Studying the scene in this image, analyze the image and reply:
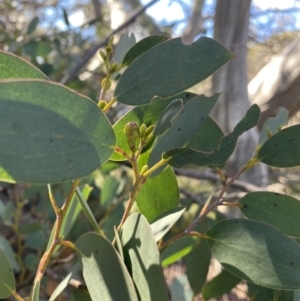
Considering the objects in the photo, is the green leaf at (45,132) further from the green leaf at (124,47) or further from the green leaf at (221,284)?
the green leaf at (221,284)

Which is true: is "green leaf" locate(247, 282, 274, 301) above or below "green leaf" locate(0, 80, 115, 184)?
below

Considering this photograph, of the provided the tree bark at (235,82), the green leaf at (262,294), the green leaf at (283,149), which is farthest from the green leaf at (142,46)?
the tree bark at (235,82)

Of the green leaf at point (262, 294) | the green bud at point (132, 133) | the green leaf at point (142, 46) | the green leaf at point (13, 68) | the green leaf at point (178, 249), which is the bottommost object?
the green leaf at point (262, 294)

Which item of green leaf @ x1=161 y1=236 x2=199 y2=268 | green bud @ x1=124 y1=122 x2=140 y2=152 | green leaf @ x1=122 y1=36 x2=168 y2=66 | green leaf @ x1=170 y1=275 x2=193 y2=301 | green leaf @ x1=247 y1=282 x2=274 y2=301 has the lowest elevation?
green leaf @ x1=170 y1=275 x2=193 y2=301

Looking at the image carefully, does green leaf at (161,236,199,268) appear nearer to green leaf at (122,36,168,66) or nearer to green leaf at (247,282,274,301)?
green leaf at (247,282,274,301)

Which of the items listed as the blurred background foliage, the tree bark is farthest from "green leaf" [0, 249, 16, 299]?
the tree bark

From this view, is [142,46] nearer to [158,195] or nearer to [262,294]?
[158,195]
